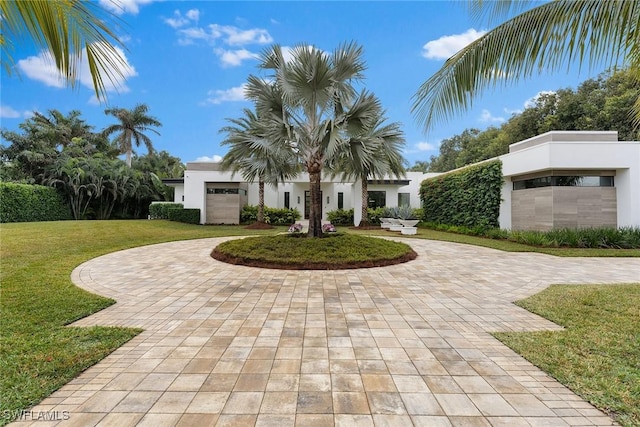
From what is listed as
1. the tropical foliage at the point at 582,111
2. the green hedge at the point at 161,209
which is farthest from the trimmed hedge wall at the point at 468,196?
the green hedge at the point at 161,209

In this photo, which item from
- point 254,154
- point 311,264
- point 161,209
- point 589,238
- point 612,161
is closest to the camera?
point 311,264

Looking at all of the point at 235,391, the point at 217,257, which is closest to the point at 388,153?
the point at 217,257

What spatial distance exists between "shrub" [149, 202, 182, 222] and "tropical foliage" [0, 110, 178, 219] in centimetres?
222

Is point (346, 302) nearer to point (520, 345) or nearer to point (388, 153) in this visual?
point (520, 345)

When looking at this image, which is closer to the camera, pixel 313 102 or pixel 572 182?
pixel 313 102

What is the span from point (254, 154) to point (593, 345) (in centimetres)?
967

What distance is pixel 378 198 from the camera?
2178 centimetres

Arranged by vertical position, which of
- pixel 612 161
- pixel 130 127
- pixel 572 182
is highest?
pixel 130 127

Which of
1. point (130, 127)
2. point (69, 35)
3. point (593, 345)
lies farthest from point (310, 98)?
point (130, 127)

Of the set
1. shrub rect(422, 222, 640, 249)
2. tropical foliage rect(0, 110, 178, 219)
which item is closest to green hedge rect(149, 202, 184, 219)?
tropical foliage rect(0, 110, 178, 219)

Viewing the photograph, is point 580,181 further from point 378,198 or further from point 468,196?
point 378,198

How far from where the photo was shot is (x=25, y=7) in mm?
2359

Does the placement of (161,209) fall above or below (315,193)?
below

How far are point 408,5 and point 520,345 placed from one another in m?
5.39
